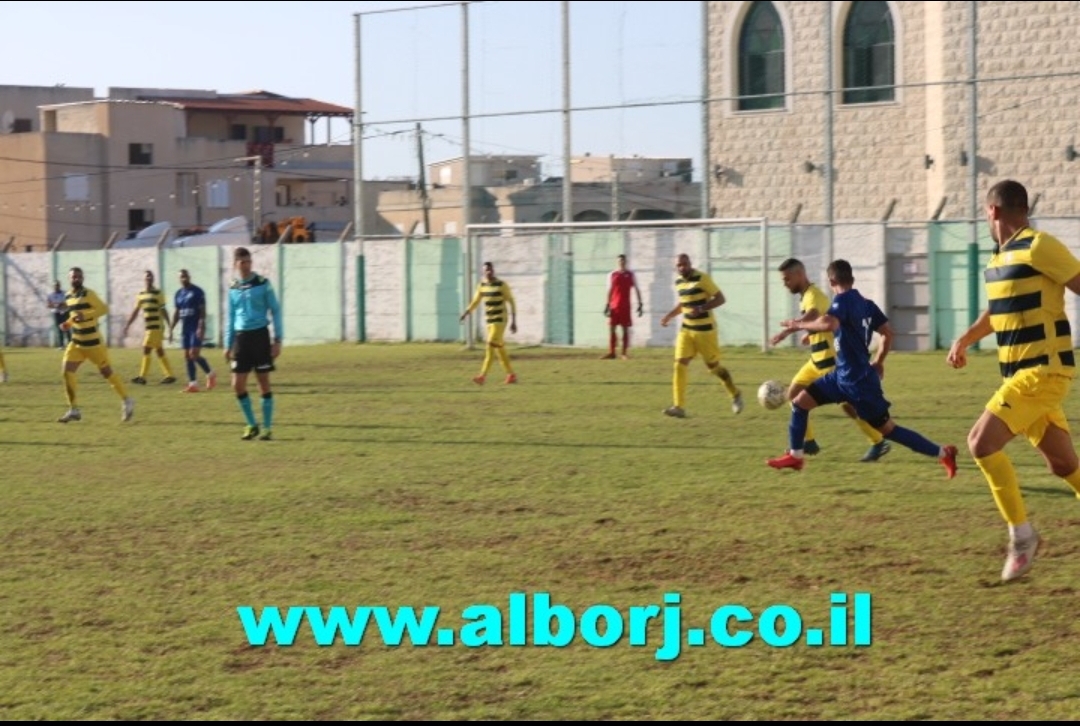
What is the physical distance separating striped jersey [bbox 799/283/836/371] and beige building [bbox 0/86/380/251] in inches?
2171

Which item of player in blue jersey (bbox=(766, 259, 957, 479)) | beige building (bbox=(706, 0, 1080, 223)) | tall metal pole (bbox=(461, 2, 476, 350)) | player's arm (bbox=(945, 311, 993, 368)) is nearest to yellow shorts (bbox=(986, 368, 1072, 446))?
player's arm (bbox=(945, 311, 993, 368))

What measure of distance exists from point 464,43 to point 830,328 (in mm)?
28412

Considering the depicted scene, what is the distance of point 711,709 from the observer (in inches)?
272

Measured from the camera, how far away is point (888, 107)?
132 ft

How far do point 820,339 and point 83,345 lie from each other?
32.1 ft

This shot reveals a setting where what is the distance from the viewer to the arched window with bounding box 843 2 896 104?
40.7m

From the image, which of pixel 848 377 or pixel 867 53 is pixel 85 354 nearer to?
pixel 848 377

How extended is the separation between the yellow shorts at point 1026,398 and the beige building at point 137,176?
61.4 m

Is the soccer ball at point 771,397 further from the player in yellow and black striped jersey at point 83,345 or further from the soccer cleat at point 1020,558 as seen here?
the player in yellow and black striped jersey at point 83,345

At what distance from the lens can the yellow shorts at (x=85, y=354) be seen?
21.3 m

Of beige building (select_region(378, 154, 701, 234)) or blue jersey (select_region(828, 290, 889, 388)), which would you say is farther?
beige building (select_region(378, 154, 701, 234))

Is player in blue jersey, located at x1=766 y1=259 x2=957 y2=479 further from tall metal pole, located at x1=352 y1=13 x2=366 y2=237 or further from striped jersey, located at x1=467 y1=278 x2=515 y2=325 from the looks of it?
tall metal pole, located at x1=352 y1=13 x2=366 y2=237

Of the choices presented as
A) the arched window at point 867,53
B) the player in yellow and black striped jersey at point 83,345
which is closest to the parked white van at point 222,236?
the arched window at point 867,53

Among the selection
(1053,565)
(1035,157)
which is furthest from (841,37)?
(1053,565)
